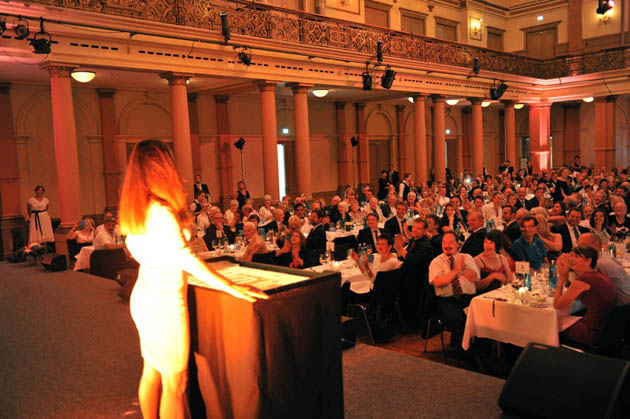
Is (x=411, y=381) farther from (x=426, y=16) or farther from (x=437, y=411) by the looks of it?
(x=426, y=16)

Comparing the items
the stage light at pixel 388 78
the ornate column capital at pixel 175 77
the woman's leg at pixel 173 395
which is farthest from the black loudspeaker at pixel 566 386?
the stage light at pixel 388 78

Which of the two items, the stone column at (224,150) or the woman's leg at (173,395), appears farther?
the stone column at (224,150)

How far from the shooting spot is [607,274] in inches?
178

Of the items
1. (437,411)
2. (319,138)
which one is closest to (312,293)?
(437,411)

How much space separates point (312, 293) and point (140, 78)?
11.4 metres

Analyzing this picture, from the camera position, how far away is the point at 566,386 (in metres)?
3.23

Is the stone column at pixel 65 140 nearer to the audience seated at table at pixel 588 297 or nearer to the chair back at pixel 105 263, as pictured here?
the chair back at pixel 105 263

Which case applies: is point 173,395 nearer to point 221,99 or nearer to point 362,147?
point 221,99

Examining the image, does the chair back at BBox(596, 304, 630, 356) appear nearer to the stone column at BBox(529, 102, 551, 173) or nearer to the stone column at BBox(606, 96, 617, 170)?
the stone column at BBox(529, 102, 551, 173)

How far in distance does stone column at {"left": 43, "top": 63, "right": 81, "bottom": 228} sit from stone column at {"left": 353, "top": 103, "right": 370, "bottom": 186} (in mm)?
12962

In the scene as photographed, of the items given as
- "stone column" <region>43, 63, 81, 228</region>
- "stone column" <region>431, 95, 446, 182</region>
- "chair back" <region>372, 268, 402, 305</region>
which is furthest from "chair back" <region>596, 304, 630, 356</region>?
"stone column" <region>431, 95, 446, 182</region>

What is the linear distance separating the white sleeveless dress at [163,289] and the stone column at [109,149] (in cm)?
1211

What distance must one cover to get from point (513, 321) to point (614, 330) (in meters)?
0.76

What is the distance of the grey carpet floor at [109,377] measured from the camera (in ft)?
11.6
